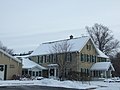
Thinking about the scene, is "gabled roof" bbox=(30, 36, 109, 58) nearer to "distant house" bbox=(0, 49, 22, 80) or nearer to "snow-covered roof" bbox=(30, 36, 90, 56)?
"snow-covered roof" bbox=(30, 36, 90, 56)

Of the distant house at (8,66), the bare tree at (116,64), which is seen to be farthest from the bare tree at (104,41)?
the distant house at (8,66)

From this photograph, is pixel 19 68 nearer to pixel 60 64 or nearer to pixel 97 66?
pixel 60 64

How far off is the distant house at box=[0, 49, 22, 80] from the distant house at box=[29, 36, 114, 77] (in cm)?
1030

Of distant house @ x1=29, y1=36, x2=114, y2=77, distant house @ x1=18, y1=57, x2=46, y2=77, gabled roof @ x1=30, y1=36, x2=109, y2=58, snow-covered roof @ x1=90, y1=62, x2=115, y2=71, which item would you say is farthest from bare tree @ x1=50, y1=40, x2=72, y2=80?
snow-covered roof @ x1=90, y1=62, x2=115, y2=71

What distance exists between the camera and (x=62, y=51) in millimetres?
58375

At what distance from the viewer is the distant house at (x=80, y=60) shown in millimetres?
57469

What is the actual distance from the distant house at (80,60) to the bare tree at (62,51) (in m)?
0.31

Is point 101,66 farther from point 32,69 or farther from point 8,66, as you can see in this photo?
point 8,66

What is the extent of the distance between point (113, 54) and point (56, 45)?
27.3 m

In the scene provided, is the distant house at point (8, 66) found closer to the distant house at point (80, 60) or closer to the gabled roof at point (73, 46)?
the distant house at point (80, 60)

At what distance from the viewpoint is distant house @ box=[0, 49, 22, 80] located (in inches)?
1833

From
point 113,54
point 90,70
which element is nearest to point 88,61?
point 90,70

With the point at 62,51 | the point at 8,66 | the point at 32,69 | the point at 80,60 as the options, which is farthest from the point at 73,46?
the point at 8,66

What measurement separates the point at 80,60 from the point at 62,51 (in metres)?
4.14
